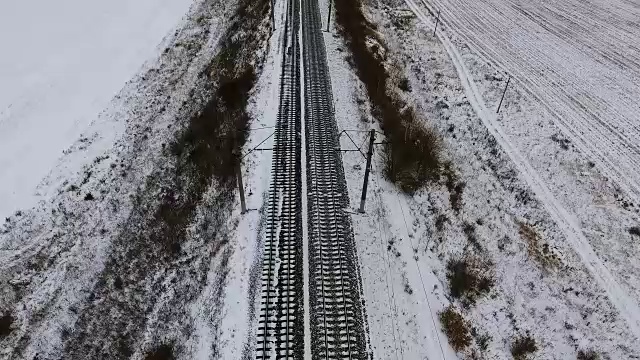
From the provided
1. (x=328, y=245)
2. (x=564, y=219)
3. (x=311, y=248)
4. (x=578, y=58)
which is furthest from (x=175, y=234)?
(x=578, y=58)

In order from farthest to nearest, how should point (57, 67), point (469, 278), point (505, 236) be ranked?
point (57, 67), point (505, 236), point (469, 278)

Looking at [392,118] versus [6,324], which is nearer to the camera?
[6,324]

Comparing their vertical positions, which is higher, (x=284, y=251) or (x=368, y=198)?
(x=284, y=251)

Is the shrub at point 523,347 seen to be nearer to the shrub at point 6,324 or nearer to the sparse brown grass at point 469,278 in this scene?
the sparse brown grass at point 469,278

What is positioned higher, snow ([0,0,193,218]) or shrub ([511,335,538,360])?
shrub ([511,335,538,360])

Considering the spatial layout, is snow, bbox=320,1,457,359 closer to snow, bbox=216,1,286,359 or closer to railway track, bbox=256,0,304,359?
railway track, bbox=256,0,304,359

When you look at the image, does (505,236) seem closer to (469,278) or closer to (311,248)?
(469,278)

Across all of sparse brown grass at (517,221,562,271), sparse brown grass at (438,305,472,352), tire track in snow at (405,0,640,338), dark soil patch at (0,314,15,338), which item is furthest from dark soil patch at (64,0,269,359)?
tire track in snow at (405,0,640,338)
